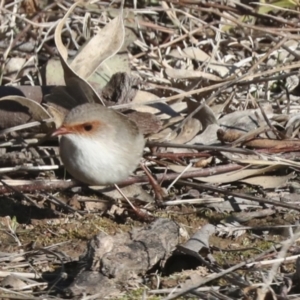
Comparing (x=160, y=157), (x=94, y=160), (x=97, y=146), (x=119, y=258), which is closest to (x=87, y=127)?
(x=97, y=146)

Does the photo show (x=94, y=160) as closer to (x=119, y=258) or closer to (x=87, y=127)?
(x=87, y=127)

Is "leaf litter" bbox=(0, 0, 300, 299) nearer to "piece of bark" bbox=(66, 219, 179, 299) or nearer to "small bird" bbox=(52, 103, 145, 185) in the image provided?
"piece of bark" bbox=(66, 219, 179, 299)

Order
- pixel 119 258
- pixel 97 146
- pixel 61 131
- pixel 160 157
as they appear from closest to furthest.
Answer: pixel 119 258
pixel 61 131
pixel 97 146
pixel 160 157

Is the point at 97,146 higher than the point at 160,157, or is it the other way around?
the point at 97,146

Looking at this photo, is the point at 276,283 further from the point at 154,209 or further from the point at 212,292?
the point at 154,209

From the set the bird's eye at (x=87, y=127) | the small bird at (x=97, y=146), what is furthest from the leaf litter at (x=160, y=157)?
the bird's eye at (x=87, y=127)

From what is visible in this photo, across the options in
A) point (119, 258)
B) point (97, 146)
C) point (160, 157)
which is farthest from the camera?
point (160, 157)

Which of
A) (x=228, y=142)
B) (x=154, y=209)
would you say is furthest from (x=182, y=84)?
(x=154, y=209)
